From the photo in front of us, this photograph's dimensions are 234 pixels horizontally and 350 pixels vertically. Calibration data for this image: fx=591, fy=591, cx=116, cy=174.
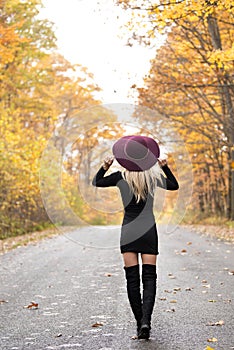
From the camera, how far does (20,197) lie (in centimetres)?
2289

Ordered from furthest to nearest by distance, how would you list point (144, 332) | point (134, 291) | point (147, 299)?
1. point (134, 291)
2. point (147, 299)
3. point (144, 332)

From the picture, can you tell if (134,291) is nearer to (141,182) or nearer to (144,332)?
(144,332)

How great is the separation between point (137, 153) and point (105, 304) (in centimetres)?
A: 245

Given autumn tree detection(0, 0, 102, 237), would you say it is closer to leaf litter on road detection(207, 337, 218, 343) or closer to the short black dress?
the short black dress

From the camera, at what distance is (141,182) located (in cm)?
549

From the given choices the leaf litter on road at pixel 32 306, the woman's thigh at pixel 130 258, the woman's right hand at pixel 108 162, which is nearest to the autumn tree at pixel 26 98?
the leaf litter on road at pixel 32 306

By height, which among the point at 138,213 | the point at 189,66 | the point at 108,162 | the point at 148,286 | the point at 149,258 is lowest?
the point at 148,286

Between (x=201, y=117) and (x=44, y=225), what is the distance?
8721mm

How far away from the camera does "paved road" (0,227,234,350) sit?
208 inches

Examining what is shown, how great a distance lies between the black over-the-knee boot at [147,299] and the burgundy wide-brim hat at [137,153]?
95 centimetres

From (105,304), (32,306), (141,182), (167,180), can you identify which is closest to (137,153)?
(141,182)

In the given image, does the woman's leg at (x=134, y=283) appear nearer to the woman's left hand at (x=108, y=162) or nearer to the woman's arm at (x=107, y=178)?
the woman's arm at (x=107, y=178)

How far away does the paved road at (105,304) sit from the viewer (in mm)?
5281

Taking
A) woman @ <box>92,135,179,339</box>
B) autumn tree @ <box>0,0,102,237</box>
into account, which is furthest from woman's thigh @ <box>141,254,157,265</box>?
autumn tree @ <box>0,0,102,237</box>
